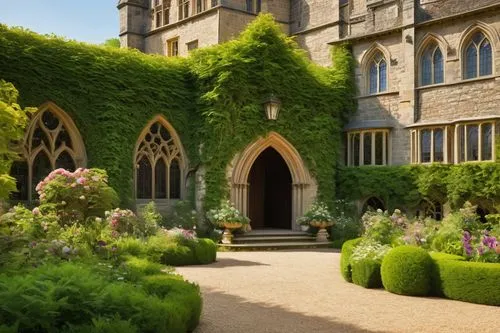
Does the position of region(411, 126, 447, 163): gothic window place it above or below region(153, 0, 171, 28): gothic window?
below

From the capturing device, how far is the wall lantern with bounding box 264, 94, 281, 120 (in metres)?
17.8

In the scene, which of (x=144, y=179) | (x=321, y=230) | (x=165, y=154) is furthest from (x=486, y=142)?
(x=144, y=179)

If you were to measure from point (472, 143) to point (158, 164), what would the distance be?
388 inches

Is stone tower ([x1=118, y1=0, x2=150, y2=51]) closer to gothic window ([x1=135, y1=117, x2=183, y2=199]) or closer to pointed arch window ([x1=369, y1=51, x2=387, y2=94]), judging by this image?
gothic window ([x1=135, y1=117, x2=183, y2=199])

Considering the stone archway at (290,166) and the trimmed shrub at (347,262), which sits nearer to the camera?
the trimmed shrub at (347,262)

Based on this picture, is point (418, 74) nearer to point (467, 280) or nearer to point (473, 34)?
point (473, 34)

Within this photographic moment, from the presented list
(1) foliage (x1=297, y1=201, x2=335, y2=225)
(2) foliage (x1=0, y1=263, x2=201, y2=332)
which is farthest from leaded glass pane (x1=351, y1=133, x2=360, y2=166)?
(2) foliage (x1=0, y1=263, x2=201, y2=332)

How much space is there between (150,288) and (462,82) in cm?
1409

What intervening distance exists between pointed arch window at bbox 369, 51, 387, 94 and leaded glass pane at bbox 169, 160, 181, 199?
295 inches

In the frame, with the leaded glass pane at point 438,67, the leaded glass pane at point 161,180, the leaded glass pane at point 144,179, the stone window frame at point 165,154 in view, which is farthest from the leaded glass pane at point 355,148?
the leaded glass pane at point 144,179

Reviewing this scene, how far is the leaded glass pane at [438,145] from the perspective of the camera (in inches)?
712

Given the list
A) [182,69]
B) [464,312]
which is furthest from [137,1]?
[464,312]

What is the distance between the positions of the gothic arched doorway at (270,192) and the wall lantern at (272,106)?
3.87 metres

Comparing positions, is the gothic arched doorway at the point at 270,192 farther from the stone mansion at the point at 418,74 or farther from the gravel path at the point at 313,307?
the gravel path at the point at 313,307
